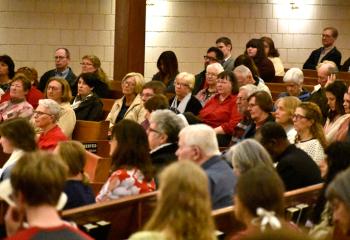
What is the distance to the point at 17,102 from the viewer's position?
8.30 metres

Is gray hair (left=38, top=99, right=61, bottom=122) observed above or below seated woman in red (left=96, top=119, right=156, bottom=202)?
above

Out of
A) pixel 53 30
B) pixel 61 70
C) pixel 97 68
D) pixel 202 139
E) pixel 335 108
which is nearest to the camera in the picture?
pixel 202 139

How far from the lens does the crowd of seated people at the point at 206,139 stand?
320 centimetres

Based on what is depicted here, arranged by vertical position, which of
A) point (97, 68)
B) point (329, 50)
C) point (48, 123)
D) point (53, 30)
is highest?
point (53, 30)

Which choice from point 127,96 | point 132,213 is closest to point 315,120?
point 132,213

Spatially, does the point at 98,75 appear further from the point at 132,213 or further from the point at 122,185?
the point at 132,213

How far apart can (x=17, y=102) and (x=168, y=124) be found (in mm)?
3106

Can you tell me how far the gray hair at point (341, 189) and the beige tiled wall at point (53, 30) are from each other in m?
9.69

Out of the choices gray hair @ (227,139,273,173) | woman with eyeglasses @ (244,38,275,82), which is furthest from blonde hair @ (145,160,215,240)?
woman with eyeglasses @ (244,38,275,82)

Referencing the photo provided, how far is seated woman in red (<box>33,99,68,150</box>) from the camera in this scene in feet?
21.9

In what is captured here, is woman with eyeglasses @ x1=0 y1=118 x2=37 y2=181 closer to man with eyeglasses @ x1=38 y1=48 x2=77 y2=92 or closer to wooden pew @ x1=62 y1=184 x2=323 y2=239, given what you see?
wooden pew @ x1=62 y1=184 x2=323 y2=239

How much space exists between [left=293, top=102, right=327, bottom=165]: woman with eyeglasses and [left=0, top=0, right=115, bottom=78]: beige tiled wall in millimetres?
6950

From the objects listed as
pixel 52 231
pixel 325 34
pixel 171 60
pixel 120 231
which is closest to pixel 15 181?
pixel 52 231

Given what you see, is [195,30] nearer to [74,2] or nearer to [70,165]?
[74,2]
